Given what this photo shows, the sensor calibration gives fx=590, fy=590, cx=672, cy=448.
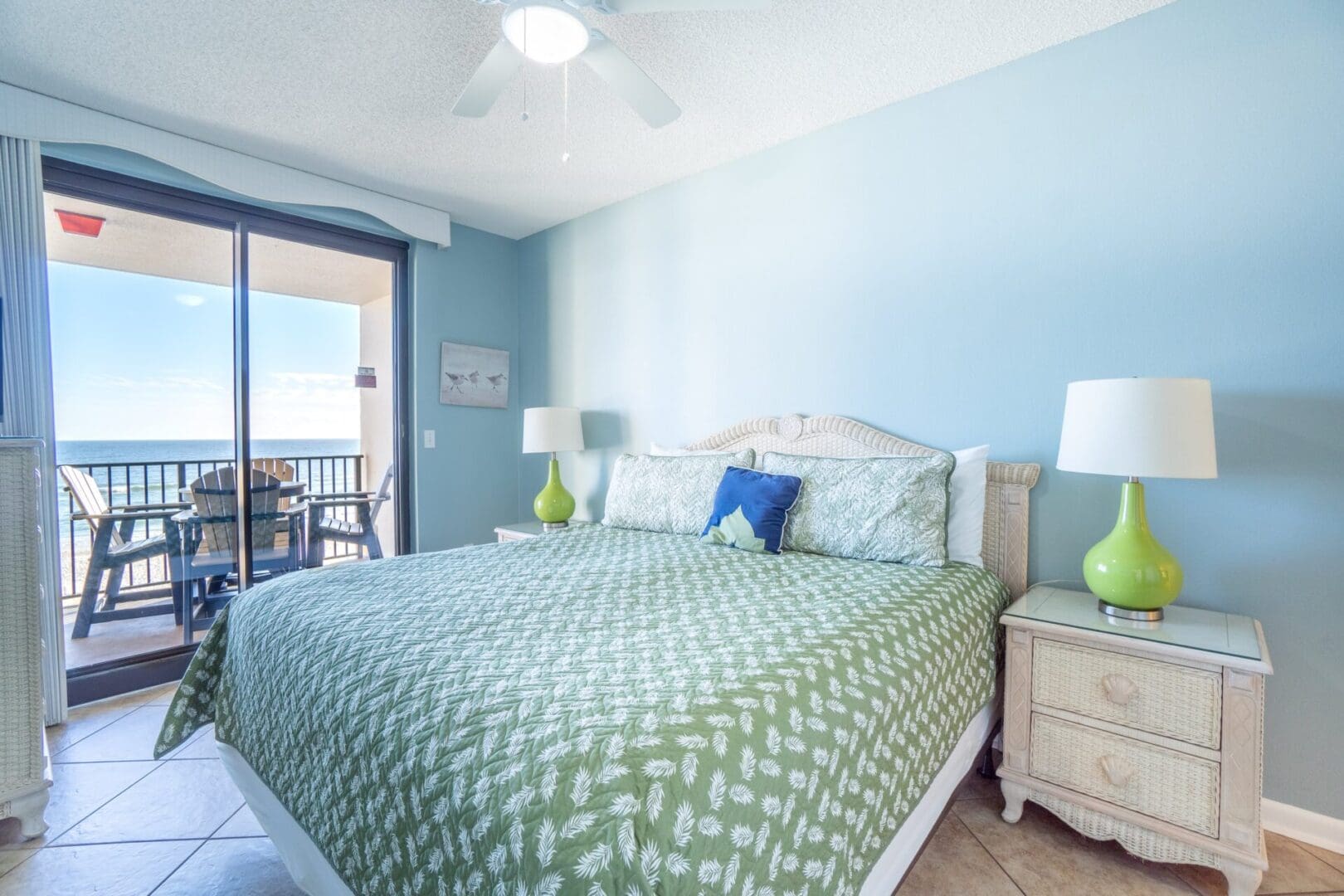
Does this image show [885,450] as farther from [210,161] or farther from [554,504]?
[210,161]

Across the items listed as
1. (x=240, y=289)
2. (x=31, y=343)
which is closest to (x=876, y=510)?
(x=240, y=289)

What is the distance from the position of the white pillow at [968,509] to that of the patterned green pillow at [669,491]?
0.84 meters

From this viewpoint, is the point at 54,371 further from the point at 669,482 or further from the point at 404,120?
the point at 669,482

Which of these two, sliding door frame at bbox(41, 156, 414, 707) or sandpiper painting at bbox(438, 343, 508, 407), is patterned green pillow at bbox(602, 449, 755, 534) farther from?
sliding door frame at bbox(41, 156, 414, 707)

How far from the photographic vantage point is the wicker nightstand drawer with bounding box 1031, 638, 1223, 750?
1.44m

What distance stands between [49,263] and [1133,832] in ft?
14.5

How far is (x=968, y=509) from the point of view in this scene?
2.03 m

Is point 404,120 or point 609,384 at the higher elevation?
point 404,120

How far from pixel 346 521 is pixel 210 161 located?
195 cm

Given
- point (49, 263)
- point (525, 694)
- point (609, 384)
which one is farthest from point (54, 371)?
point (525, 694)

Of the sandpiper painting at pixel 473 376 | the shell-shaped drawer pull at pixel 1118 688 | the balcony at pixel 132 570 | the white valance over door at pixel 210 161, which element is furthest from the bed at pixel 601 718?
the white valance over door at pixel 210 161

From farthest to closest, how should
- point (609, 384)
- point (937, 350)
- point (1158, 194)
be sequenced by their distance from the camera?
1. point (609, 384)
2. point (937, 350)
3. point (1158, 194)

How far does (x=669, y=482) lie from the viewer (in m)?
2.64

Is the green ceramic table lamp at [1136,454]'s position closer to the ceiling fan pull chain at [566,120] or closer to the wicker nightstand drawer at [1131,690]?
the wicker nightstand drawer at [1131,690]
